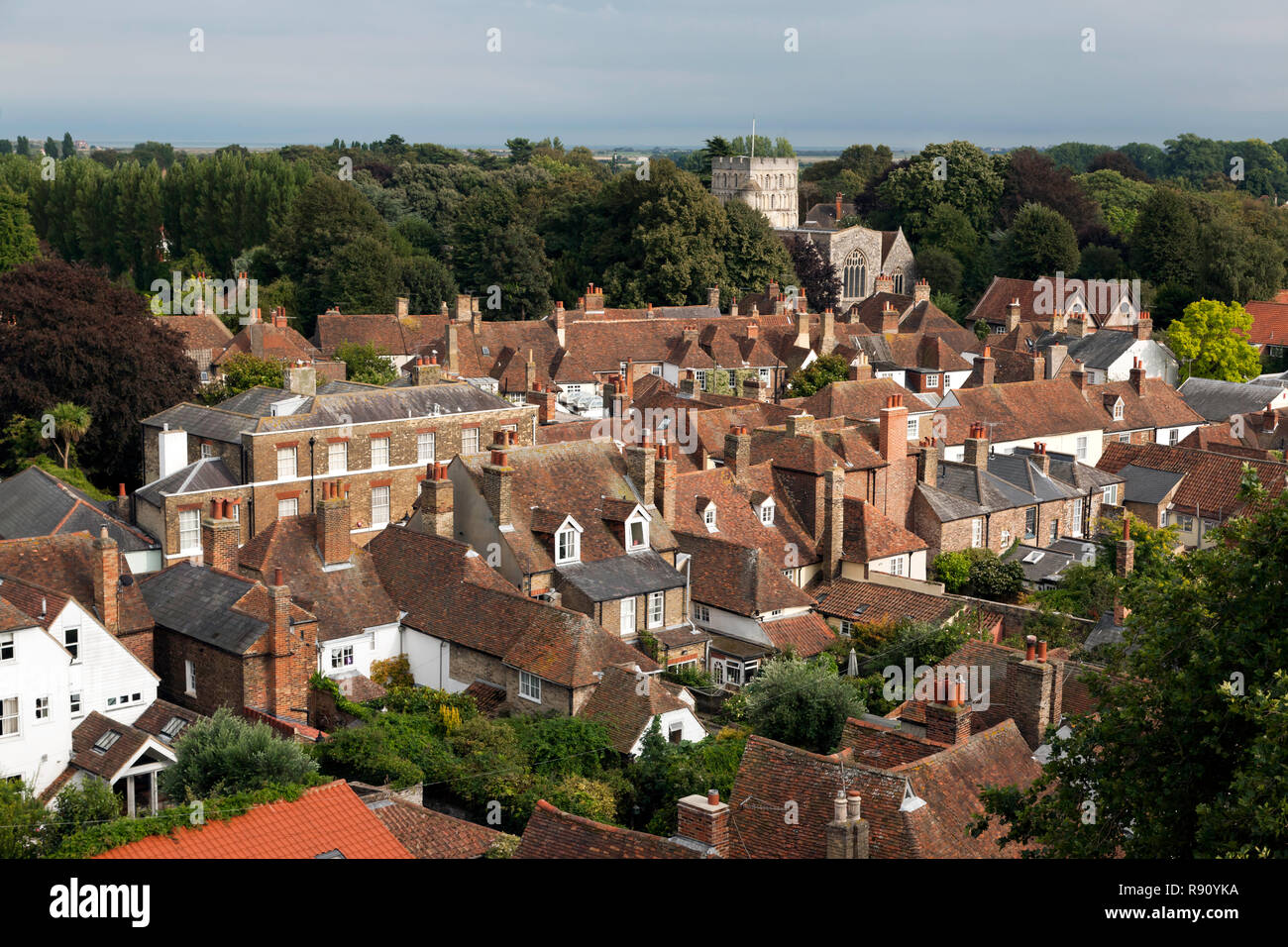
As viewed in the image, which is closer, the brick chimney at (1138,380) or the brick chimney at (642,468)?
the brick chimney at (642,468)

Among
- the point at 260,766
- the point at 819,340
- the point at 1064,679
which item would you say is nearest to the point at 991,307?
the point at 819,340

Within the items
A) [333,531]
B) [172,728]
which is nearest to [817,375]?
[333,531]

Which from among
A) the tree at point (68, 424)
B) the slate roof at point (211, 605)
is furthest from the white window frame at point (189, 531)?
the tree at point (68, 424)

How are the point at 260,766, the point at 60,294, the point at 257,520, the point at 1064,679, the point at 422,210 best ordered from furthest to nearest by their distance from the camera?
the point at 422,210 < the point at 60,294 < the point at 257,520 < the point at 1064,679 < the point at 260,766

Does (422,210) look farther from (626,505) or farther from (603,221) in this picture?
(626,505)

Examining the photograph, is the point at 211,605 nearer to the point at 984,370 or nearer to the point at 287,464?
the point at 287,464

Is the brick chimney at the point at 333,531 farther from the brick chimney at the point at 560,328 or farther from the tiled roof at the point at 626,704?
the brick chimney at the point at 560,328
